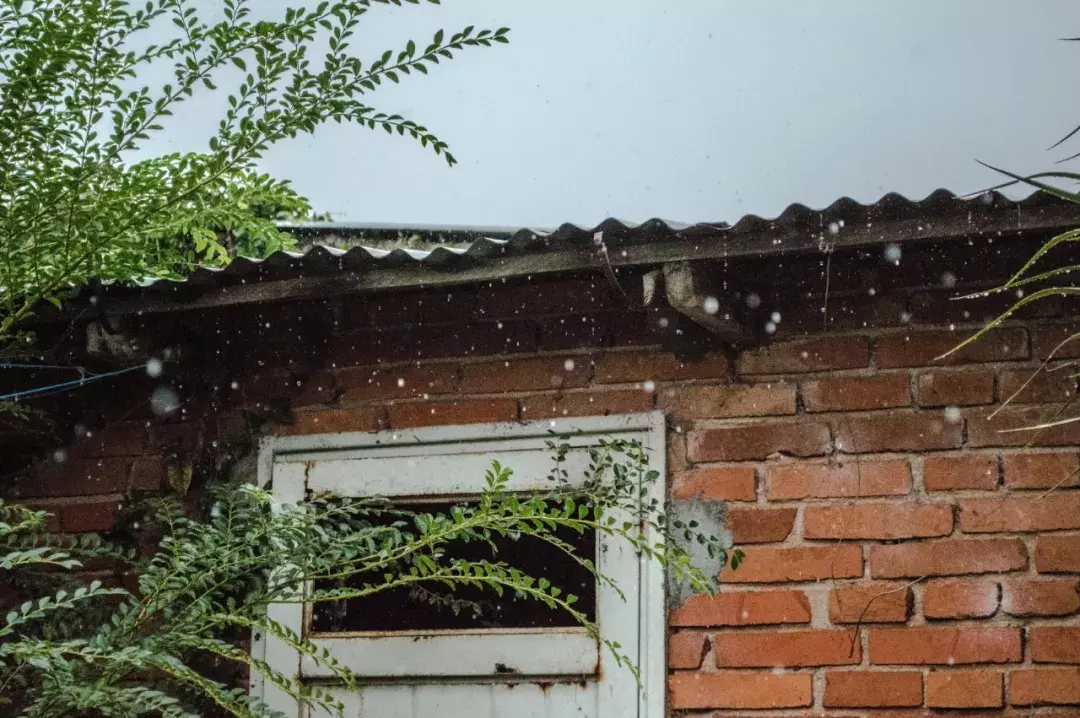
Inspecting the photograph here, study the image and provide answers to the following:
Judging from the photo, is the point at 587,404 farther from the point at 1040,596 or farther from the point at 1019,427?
the point at 1040,596

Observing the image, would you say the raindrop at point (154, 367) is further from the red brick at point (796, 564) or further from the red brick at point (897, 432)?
the red brick at point (897, 432)

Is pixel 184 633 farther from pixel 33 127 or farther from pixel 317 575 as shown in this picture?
pixel 33 127

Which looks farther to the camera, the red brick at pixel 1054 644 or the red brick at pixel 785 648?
the red brick at pixel 785 648

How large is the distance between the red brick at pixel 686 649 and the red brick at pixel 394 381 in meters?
0.96

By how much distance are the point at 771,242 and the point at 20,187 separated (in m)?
1.79

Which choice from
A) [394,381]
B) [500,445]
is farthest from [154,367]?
[500,445]

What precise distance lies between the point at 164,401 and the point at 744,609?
1.97 meters

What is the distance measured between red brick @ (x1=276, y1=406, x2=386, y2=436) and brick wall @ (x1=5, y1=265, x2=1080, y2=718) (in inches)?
1.3

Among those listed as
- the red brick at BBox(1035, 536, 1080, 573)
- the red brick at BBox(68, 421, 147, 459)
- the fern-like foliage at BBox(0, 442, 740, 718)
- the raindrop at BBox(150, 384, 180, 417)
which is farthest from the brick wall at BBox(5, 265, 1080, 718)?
the red brick at BBox(68, 421, 147, 459)

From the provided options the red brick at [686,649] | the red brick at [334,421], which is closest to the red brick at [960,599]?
the red brick at [686,649]

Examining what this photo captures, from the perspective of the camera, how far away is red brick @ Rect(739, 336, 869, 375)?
3062 mm

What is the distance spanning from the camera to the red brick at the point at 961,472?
287cm

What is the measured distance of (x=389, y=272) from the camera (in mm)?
3035

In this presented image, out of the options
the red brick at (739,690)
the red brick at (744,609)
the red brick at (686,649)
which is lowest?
the red brick at (739,690)
